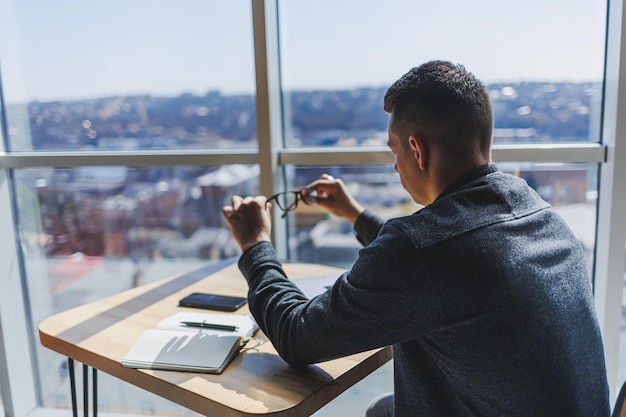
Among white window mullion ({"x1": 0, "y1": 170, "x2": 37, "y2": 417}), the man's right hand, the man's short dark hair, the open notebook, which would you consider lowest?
white window mullion ({"x1": 0, "y1": 170, "x2": 37, "y2": 417})

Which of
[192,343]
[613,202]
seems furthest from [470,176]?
[613,202]

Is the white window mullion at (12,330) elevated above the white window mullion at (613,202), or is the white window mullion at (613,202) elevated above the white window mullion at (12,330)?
the white window mullion at (613,202)

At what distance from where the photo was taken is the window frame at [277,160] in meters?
1.63

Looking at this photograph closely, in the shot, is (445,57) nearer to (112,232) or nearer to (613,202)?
(613,202)

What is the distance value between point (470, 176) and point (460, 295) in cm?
23

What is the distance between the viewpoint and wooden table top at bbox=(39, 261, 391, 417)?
98cm

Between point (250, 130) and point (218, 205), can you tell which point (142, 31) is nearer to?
point (250, 130)

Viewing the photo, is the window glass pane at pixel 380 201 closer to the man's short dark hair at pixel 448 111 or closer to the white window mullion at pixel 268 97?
the white window mullion at pixel 268 97

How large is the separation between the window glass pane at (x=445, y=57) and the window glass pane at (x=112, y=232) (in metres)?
0.37

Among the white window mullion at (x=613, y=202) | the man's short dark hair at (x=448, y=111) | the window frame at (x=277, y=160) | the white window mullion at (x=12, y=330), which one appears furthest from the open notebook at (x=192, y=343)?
the white window mullion at (x=12, y=330)

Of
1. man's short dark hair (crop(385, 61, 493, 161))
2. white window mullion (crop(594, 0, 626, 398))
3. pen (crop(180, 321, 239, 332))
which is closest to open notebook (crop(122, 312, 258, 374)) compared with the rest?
pen (crop(180, 321, 239, 332))

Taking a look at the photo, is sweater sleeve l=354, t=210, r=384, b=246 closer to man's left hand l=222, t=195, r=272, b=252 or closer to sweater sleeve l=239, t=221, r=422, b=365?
man's left hand l=222, t=195, r=272, b=252

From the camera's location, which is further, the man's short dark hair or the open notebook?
the open notebook

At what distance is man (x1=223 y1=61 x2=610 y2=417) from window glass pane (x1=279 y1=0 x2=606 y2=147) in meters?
0.83
